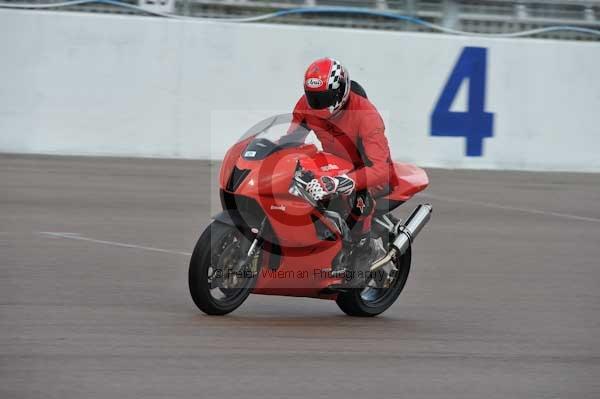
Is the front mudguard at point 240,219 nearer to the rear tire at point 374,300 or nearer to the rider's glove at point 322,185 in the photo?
the rider's glove at point 322,185

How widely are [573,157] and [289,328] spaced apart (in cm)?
1056

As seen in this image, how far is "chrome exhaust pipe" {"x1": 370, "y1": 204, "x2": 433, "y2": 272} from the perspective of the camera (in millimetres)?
7066

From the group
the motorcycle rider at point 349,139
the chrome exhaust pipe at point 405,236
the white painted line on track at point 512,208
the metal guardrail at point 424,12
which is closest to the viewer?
the motorcycle rider at point 349,139

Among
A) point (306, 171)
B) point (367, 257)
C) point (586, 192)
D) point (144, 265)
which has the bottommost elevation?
point (586, 192)

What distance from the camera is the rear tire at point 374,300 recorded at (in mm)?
7230

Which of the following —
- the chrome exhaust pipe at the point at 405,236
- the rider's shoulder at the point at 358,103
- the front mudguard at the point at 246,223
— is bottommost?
the chrome exhaust pipe at the point at 405,236

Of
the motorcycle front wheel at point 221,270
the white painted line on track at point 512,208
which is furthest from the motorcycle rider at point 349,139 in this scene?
the white painted line on track at point 512,208

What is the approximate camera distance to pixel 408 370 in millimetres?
5852

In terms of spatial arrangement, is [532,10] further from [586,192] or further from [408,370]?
[408,370]

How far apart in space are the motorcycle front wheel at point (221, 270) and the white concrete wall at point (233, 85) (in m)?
7.59

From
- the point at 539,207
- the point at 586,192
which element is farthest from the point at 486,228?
the point at 586,192

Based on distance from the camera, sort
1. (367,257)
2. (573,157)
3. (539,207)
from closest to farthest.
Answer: (367,257) < (539,207) < (573,157)

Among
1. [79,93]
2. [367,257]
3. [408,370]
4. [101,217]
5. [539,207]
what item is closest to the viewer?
[408,370]

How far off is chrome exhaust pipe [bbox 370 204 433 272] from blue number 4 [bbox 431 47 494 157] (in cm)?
802
